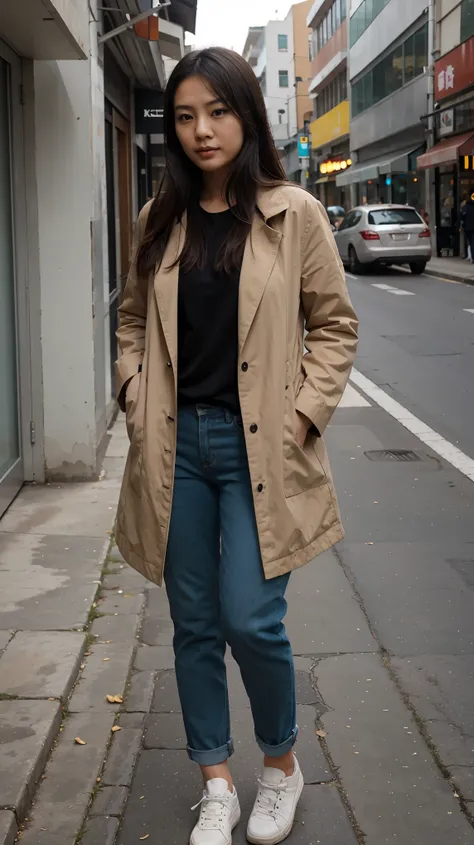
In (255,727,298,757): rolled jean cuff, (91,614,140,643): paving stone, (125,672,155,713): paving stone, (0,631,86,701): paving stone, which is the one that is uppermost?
(255,727,298,757): rolled jean cuff

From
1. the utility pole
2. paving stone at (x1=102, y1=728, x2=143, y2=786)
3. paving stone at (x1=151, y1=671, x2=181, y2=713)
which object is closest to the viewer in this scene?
paving stone at (x1=102, y1=728, x2=143, y2=786)

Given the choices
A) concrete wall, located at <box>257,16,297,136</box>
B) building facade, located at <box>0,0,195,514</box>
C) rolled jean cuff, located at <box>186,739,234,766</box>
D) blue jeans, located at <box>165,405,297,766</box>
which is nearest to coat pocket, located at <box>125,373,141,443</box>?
blue jeans, located at <box>165,405,297,766</box>

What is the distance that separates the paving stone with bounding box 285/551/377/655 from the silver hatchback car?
20909 millimetres

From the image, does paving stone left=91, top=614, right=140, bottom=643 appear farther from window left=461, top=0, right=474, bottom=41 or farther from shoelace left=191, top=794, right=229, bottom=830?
window left=461, top=0, right=474, bottom=41

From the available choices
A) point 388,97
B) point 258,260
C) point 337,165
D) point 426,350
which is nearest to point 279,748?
point 258,260

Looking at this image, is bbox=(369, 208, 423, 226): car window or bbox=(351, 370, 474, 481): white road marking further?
bbox=(369, 208, 423, 226): car window

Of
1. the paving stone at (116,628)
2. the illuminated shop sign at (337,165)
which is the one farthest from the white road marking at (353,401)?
the illuminated shop sign at (337,165)

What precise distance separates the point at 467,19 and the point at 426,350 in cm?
2011

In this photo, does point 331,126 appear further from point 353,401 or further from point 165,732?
point 165,732

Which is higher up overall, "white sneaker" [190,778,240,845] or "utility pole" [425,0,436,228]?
"utility pole" [425,0,436,228]

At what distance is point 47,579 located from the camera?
520cm

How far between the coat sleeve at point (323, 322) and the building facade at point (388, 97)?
3555 centimetres

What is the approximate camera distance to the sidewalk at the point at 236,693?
318cm

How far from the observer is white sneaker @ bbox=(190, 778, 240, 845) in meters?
2.96
